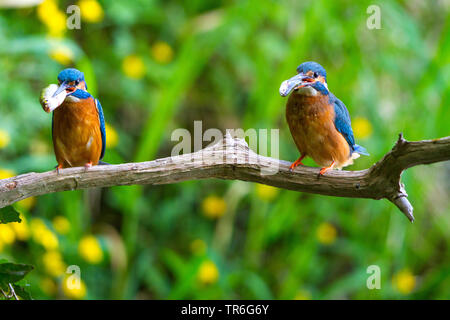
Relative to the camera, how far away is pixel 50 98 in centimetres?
130

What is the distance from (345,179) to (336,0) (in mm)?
2317

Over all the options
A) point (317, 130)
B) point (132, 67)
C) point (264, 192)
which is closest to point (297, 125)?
point (317, 130)

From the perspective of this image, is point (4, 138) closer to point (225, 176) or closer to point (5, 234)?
point (5, 234)

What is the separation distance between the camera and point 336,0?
3557 mm

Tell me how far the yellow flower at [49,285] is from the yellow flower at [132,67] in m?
1.41

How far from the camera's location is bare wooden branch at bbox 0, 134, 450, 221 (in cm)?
149

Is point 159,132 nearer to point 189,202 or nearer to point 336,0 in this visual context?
point 189,202

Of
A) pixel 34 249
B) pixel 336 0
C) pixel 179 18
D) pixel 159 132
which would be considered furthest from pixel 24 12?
pixel 336 0

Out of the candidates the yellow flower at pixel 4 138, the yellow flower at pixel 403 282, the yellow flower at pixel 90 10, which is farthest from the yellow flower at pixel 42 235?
the yellow flower at pixel 403 282

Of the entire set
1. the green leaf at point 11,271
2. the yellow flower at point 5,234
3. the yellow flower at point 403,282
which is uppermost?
the yellow flower at point 5,234

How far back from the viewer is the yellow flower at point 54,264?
2898mm

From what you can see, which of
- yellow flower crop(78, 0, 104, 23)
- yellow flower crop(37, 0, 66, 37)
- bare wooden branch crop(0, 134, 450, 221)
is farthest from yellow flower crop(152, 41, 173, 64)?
bare wooden branch crop(0, 134, 450, 221)

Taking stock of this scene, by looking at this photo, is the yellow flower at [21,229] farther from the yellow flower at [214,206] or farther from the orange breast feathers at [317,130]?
the orange breast feathers at [317,130]

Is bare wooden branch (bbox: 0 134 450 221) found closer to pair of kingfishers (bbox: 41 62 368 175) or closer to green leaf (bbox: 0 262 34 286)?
pair of kingfishers (bbox: 41 62 368 175)
